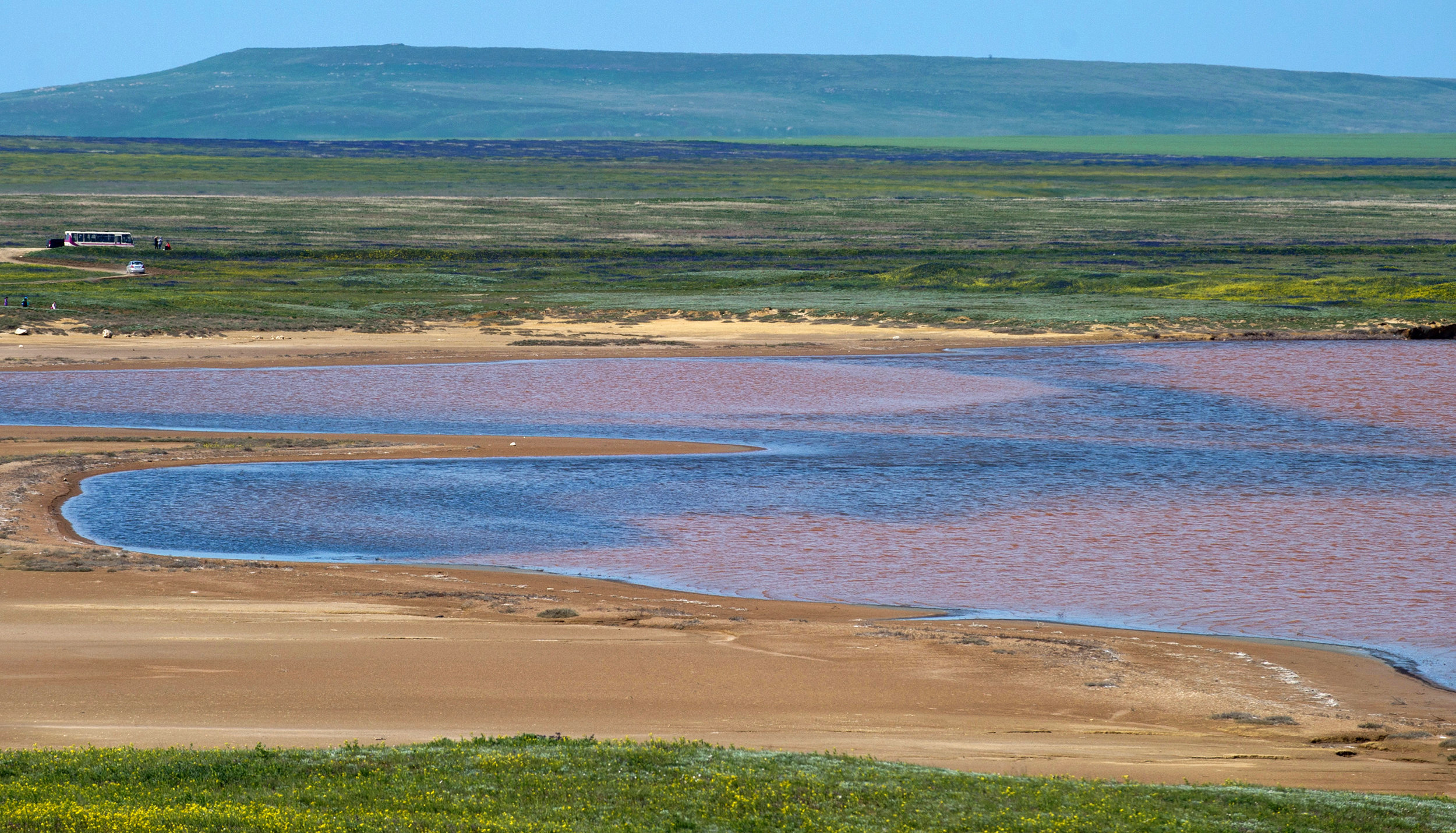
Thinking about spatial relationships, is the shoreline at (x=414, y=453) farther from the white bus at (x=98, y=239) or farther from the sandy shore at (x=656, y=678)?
the white bus at (x=98, y=239)

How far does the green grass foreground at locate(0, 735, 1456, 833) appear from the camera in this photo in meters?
10.7

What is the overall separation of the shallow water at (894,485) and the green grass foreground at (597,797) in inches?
275

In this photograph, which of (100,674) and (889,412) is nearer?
(100,674)

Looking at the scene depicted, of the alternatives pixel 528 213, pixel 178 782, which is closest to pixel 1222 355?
pixel 178 782

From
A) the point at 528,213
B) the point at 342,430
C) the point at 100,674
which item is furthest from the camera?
the point at 528,213

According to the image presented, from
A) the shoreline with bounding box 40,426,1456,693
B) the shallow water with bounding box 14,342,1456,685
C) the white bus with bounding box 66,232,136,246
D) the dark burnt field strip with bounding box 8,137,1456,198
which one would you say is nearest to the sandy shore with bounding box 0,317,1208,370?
the shallow water with bounding box 14,342,1456,685

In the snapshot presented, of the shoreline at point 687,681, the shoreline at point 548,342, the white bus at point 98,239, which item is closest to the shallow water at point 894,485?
the shoreline at point 548,342

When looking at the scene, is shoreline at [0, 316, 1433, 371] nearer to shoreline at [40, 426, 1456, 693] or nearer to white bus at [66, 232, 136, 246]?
shoreline at [40, 426, 1456, 693]

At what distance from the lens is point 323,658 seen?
16.2 meters

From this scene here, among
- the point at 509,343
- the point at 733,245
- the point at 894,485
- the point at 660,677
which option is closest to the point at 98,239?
the point at 733,245

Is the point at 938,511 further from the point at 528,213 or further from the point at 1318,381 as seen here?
the point at 528,213

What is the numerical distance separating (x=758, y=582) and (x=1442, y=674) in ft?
29.2

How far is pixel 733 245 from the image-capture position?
82438 mm

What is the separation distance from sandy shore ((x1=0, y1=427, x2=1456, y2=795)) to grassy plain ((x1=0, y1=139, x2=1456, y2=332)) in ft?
104
